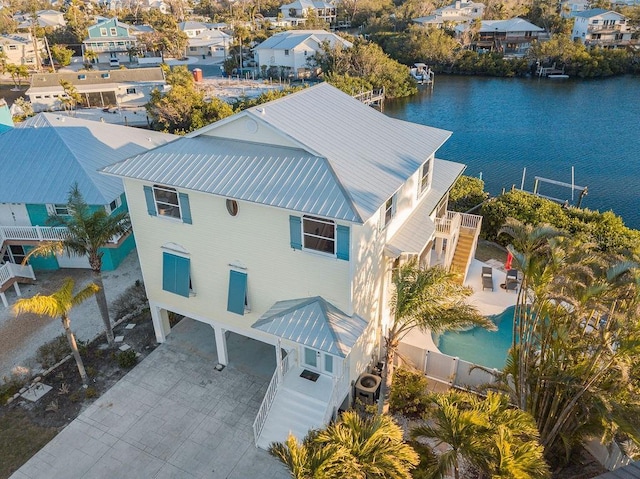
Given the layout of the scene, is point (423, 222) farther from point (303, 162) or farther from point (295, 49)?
point (295, 49)

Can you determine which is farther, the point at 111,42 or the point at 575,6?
the point at 575,6

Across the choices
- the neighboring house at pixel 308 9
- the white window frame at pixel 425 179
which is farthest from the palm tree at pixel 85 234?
the neighboring house at pixel 308 9

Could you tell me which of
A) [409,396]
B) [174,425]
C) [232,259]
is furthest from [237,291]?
[409,396]

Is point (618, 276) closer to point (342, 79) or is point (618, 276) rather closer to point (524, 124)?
point (524, 124)

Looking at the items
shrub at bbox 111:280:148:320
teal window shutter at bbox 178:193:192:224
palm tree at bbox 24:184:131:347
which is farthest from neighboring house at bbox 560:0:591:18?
palm tree at bbox 24:184:131:347

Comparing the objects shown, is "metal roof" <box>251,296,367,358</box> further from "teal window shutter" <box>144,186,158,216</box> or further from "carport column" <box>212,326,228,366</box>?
"teal window shutter" <box>144,186,158,216</box>

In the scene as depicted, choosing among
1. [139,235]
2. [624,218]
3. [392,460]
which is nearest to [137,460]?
[139,235]

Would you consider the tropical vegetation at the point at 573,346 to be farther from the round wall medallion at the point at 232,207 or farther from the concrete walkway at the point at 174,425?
the round wall medallion at the point at 232,207
